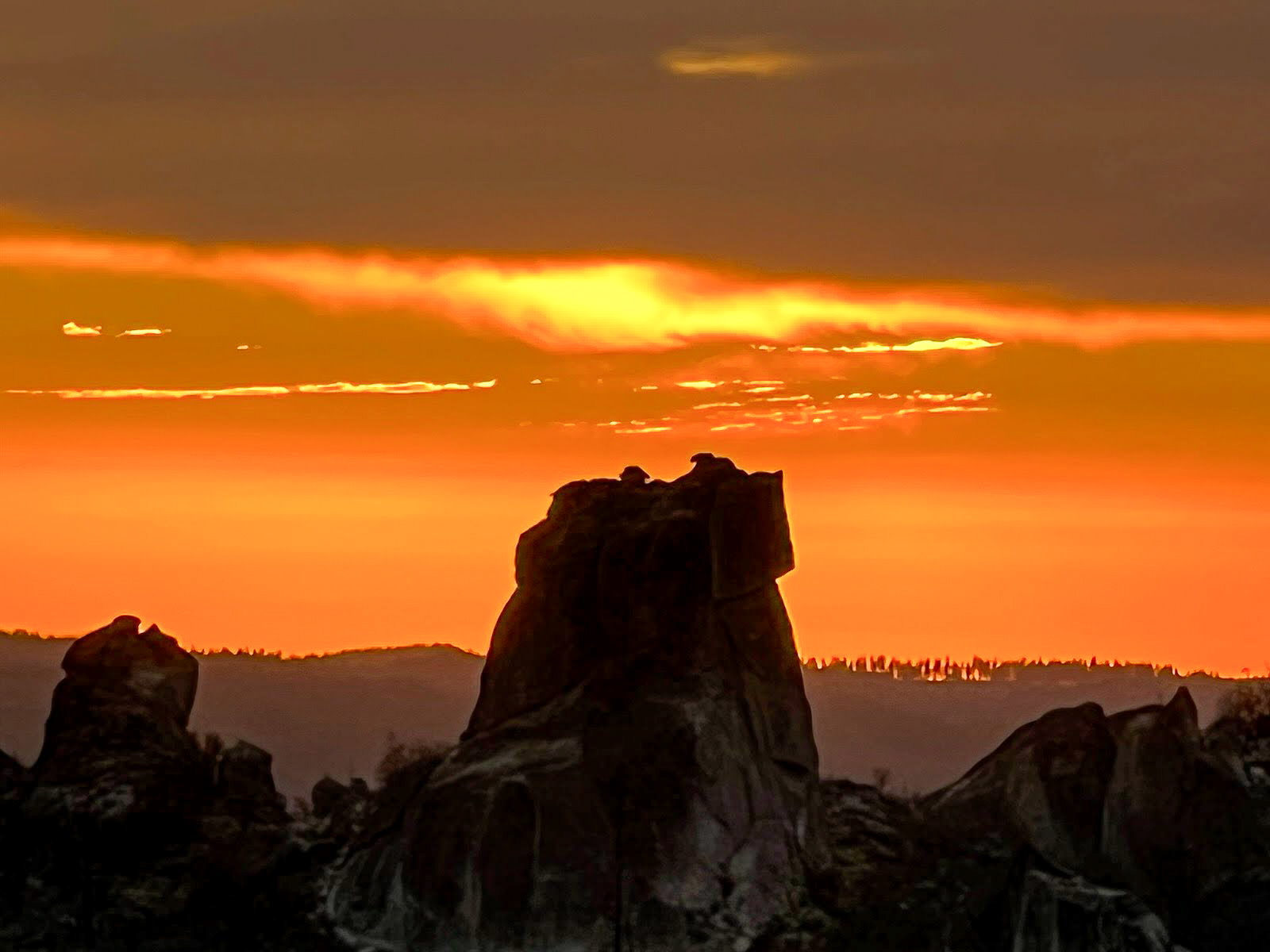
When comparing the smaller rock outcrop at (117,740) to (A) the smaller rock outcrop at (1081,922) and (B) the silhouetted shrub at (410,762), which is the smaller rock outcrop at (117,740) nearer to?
(B) the silhouetted shrub at (410,762)

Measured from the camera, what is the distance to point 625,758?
5202 inches

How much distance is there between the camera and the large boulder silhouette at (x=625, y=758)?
130 m

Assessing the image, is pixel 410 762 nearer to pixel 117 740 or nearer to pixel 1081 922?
pixel 117 740

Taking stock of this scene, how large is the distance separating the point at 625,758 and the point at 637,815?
186cm

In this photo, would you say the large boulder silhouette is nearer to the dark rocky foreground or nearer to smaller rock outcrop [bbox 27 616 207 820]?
the dark rocky foreground

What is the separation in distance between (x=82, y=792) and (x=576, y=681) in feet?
54.5

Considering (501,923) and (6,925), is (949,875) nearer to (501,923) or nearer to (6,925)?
(501,923)

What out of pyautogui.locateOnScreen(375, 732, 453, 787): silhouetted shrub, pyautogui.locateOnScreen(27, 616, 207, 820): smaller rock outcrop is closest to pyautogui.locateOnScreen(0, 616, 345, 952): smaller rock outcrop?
pyautogui.locateOnScreen(27, 616, 207, 820): smaller rock outcrop

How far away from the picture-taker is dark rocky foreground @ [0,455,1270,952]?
13075cm

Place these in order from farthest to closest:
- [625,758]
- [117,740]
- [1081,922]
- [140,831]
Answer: [117,740] → [140,831] → [625,758] → [1081,922]

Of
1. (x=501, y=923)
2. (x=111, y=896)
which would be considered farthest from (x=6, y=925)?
(x=501, y=923)

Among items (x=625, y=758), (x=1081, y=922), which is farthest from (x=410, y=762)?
(x=1081, y=922)

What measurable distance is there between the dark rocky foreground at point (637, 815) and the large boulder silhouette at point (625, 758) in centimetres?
8

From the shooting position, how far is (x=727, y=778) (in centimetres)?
13275
